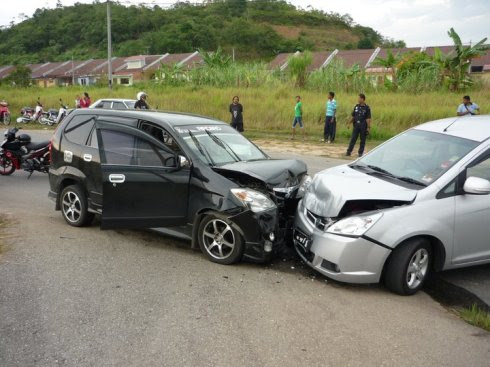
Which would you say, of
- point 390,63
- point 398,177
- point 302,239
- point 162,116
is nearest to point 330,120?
point 390,63

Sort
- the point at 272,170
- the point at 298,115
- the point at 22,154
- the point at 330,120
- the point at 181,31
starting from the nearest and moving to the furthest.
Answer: the point at 272,170 → the point at 22,154 → the point at 330,120 → the point at 298,115 → the point at 181,31

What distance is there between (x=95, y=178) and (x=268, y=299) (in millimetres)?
3106

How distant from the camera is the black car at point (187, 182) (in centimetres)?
515

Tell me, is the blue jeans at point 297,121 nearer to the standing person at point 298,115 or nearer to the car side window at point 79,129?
the standing person at point 298,115

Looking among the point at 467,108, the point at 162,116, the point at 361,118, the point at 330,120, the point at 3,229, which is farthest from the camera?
the point at 330,120

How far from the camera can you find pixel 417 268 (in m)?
4.67

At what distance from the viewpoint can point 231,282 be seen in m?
4.84

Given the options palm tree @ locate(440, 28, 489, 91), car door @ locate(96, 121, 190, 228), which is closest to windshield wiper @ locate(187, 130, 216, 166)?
car door @ locate(96, 121, 190, 228)

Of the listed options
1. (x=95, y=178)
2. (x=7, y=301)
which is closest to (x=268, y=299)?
(x=7, y=301)

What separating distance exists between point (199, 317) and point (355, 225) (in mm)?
1712

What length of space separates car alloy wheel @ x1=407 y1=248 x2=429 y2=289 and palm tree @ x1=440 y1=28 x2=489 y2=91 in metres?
21.7

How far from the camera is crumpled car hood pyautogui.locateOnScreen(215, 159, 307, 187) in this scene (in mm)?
5398

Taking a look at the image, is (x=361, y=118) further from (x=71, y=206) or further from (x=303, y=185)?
(x=71, y=206)

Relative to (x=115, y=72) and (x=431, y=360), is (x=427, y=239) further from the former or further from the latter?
(x=115, y=72)
